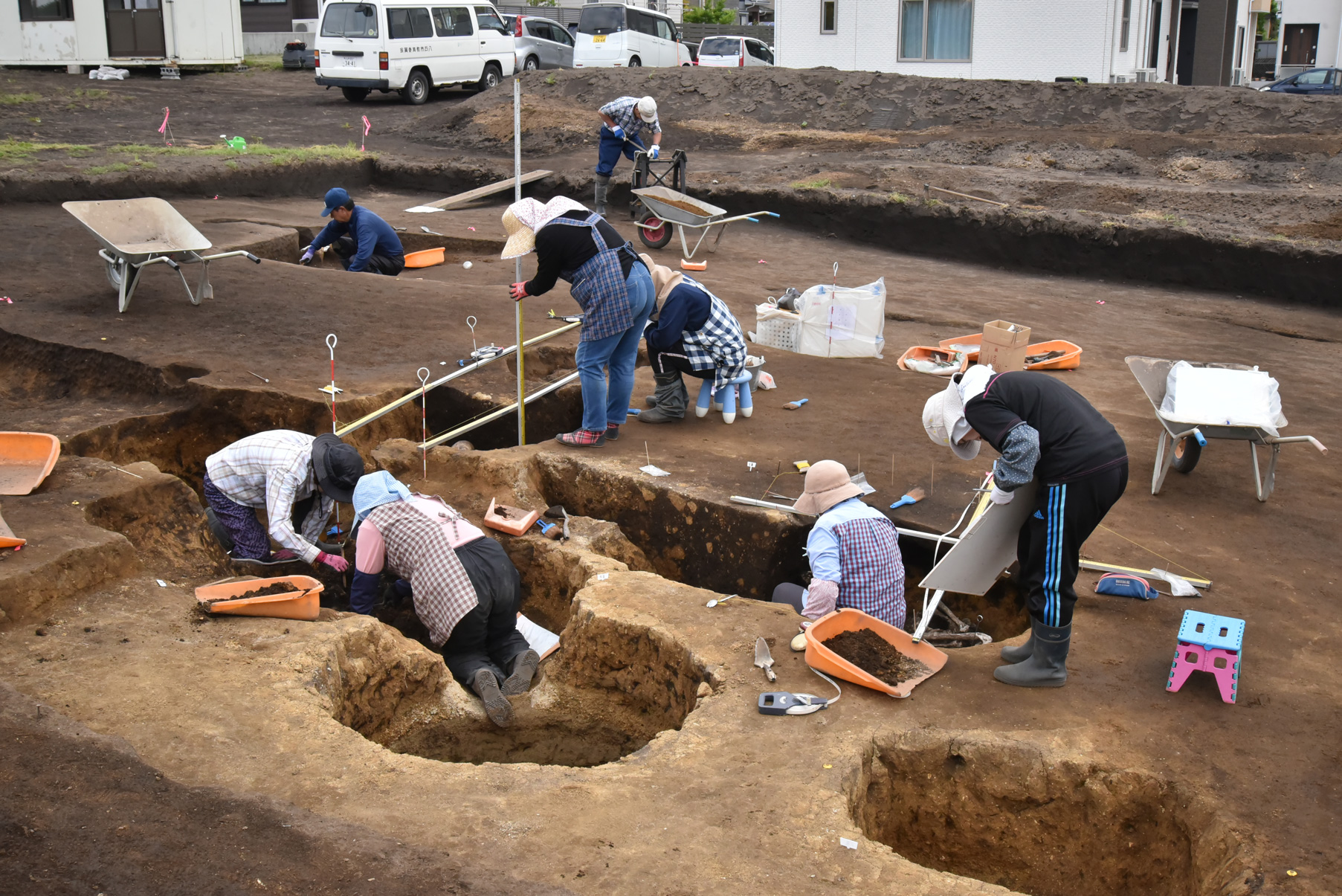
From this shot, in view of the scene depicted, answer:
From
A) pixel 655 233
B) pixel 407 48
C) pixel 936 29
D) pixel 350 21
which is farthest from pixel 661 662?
pixel 936 29

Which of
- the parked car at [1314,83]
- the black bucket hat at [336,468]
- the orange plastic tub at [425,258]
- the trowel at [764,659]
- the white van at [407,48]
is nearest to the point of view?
the trowel at [764,659]

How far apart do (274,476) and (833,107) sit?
1752 centimetres

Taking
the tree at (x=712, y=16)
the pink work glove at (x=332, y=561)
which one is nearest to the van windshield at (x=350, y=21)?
the pink work glove at (x=332, y=561)

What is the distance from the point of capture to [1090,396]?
871 cm

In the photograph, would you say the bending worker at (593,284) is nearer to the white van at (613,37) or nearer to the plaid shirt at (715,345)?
the plaid shirt at (715,345)

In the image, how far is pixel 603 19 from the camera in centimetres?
2583

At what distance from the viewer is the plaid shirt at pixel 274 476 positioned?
584cm

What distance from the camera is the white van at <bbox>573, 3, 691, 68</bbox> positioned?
84.3 feet

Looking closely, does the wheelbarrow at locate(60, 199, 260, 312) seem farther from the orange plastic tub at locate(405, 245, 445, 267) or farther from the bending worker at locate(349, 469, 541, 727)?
the bending worker at locate(349, 469, 541, 727)

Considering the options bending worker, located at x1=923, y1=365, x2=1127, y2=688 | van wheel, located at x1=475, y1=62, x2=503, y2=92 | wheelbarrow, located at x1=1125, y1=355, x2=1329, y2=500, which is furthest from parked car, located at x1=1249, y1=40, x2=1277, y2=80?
bending worker, located at x1=923, y1=365, x2=1127, y2=688

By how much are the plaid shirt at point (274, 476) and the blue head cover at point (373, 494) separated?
0.48 metres

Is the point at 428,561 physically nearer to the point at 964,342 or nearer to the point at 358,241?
the point at 964,342

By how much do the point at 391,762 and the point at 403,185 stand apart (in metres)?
14.7

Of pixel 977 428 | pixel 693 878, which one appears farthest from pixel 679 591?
pixel 693 878
